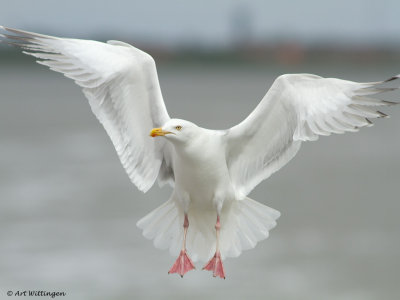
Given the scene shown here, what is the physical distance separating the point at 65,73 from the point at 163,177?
1059 millimetres

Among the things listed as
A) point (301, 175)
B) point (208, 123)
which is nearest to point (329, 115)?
point (301, 175)

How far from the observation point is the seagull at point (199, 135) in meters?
4.71

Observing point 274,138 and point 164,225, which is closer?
point 274,138

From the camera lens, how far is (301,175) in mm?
23719

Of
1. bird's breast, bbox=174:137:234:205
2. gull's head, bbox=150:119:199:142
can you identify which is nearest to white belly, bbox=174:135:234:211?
bird's breast, bbox=174:137:234:205

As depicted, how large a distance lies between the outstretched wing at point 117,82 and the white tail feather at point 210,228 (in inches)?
11.9

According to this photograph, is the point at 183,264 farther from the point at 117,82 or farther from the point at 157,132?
the point at 117,82

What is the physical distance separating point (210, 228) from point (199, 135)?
81 cm

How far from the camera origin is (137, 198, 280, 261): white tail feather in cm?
534

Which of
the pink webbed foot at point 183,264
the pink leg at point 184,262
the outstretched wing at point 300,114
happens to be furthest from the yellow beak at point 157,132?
the pink webbed foot at point 183,264

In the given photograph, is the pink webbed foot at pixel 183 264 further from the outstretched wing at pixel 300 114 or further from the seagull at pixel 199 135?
the outstretched wing at pixel 300 114

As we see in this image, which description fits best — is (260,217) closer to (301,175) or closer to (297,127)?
(297,127)

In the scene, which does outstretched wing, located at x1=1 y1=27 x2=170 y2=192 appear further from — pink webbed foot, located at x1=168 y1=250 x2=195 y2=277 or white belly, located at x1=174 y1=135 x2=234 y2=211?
pink webbed foot, located at x1=168 y1=250 x2=195 y2=277

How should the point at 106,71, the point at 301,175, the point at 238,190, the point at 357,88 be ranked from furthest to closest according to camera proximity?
the point at 301,175 < the point at 238,190 < the point at 106,71 < the point at 357,88
